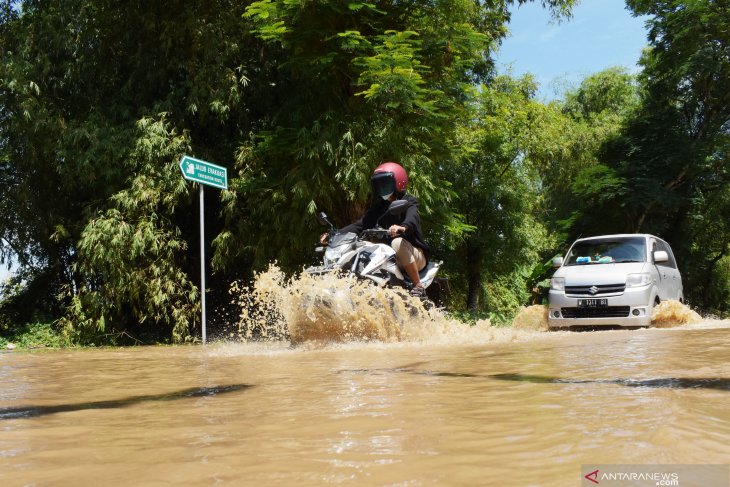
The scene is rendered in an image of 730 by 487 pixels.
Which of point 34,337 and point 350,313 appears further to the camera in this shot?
point 34,337

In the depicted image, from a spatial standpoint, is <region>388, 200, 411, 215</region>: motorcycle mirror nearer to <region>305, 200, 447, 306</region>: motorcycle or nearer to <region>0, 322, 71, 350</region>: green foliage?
<region>305, 200, 447, 306</region>: motorcycle

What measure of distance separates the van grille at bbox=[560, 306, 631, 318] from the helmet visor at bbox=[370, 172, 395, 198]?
4.10 metres

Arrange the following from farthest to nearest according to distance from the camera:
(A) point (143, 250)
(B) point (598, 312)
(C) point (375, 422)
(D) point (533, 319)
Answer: (A) point (143, 250) → (D) point (533, 319) → (B) point (598, 312) → (C) point (375, 422)

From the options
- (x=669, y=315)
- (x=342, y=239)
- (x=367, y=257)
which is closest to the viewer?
(x=367, y=257)

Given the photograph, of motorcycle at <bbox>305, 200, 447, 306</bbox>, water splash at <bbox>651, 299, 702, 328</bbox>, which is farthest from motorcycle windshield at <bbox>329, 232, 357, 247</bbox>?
water splash at <bbox>651, 299, 702, 328</bbox>

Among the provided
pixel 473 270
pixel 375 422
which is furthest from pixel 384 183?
pixel 473 270

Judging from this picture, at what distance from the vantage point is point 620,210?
2438 centimetres

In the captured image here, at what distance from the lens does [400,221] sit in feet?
25.8

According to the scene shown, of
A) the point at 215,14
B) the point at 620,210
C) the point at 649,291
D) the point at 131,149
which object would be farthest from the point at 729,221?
the point at 131,149

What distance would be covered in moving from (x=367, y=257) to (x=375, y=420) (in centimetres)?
467

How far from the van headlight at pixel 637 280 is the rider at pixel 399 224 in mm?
3800

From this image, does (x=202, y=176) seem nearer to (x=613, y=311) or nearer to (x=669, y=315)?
(x=613, y=311)

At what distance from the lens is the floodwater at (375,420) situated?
6.80 ft

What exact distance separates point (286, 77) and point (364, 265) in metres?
8.08
